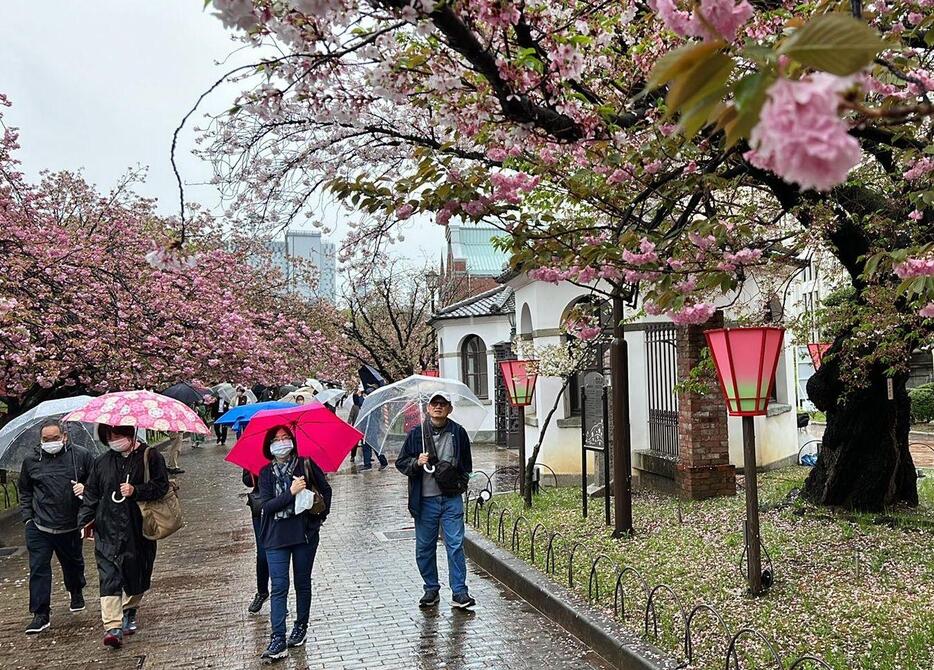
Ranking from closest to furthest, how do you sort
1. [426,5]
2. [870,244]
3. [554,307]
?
[426,5] < [870,244] < [554,307]

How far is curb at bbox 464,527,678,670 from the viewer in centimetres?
585

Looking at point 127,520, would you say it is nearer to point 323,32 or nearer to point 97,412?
point 97,412

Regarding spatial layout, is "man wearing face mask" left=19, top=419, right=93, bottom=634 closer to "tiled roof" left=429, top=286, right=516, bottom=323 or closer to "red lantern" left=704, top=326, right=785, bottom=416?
"red lantern" left=704, top=326, right=785, bottom=416

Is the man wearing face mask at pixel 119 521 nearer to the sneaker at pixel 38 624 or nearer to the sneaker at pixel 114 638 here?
the sneaker at pixel 114 638

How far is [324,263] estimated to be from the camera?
33.3 m

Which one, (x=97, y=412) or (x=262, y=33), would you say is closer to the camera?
(x=262, y=33)

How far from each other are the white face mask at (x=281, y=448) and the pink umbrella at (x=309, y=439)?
208mm

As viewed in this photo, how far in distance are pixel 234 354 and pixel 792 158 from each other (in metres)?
20.7

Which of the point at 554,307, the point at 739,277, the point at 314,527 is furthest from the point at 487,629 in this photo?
the point at 554,307

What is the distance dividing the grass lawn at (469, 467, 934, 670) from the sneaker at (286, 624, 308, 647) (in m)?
2.41

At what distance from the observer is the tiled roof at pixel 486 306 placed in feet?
84.6

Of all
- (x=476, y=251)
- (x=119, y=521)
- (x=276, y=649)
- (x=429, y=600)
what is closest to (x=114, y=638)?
(x=119, y=521)

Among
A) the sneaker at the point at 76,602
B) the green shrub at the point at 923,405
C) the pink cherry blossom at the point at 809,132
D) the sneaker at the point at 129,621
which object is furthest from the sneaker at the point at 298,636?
the green shrub at the point at 923,405

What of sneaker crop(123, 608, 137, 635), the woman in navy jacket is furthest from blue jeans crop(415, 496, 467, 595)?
sneaker crop(123, 608, 137, 635)
